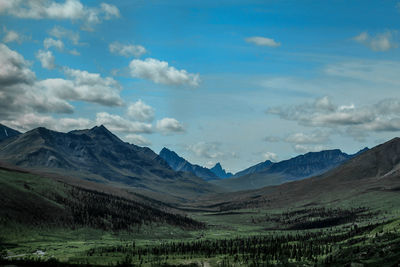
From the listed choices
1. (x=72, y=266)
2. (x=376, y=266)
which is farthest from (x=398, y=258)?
(x=72, y=266)

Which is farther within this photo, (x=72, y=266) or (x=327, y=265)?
(x=72, y=266)

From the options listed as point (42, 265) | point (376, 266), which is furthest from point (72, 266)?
point (376, 266)

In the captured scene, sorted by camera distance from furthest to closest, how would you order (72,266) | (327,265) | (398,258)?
1. (72,266)
2. (327,265)
3. (398,258)

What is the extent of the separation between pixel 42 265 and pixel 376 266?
13766 centimetres

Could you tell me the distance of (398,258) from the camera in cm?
14850

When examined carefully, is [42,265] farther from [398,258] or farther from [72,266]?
[398,258]

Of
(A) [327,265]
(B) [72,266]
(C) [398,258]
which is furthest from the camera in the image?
(B) [72,266]

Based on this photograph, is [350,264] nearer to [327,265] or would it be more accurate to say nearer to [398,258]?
[398,258]

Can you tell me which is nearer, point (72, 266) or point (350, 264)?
point (350, 264)

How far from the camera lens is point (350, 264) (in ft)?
516

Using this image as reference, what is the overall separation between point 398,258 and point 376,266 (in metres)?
7.89

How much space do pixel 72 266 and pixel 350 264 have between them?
12298 cm

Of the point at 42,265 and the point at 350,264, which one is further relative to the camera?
the point at 42,265

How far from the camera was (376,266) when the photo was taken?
151000 millimetres
